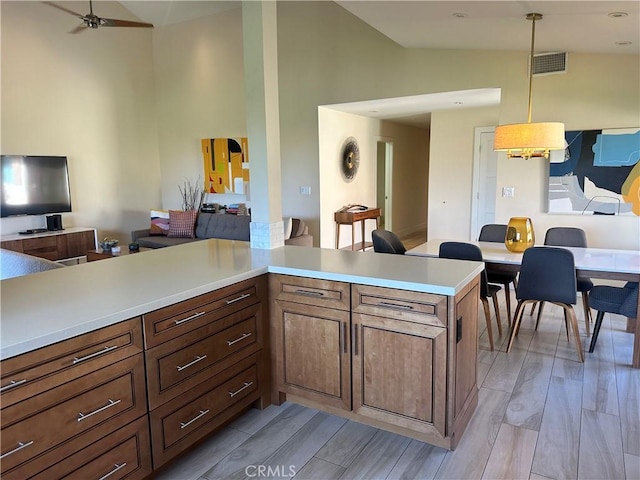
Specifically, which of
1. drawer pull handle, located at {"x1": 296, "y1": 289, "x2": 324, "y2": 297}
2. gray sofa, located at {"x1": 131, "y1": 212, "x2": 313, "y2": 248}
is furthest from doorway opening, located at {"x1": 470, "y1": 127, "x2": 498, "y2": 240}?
drawer pull handle, located at {"x1": 296, "y1": 289, "x2": 324, "y2": 297}

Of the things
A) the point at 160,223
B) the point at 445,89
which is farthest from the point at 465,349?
the point at 160,223

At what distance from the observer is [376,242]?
378 centimetres

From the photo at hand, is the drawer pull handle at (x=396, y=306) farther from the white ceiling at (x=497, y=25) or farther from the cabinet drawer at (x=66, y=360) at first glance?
the white ceiling at (x=497, y=25)

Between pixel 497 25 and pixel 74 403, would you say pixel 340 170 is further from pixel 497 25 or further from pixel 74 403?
pixel 74 403

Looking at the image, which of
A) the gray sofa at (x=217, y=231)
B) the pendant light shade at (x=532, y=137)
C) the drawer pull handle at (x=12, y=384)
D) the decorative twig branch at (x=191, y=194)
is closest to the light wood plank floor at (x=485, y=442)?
the drawer pull handle at (x=12, y=384)

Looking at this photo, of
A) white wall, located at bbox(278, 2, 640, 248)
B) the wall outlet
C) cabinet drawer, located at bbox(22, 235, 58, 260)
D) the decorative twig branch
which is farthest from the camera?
the decorative twig branch

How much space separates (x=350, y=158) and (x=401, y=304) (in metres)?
5.66

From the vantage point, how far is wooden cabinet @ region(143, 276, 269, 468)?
188cm

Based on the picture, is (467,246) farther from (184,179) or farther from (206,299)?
(184,179)

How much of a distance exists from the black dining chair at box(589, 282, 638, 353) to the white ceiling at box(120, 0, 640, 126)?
191cm

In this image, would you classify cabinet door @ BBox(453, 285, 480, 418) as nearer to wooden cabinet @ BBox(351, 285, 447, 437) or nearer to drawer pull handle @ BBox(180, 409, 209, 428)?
wooden cabinet @ BBox(351, 285, 447, 437)

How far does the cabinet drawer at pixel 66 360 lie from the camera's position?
139 cm

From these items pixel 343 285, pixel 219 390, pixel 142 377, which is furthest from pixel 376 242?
pixel 142 377

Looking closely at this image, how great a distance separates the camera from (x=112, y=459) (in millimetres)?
1722
